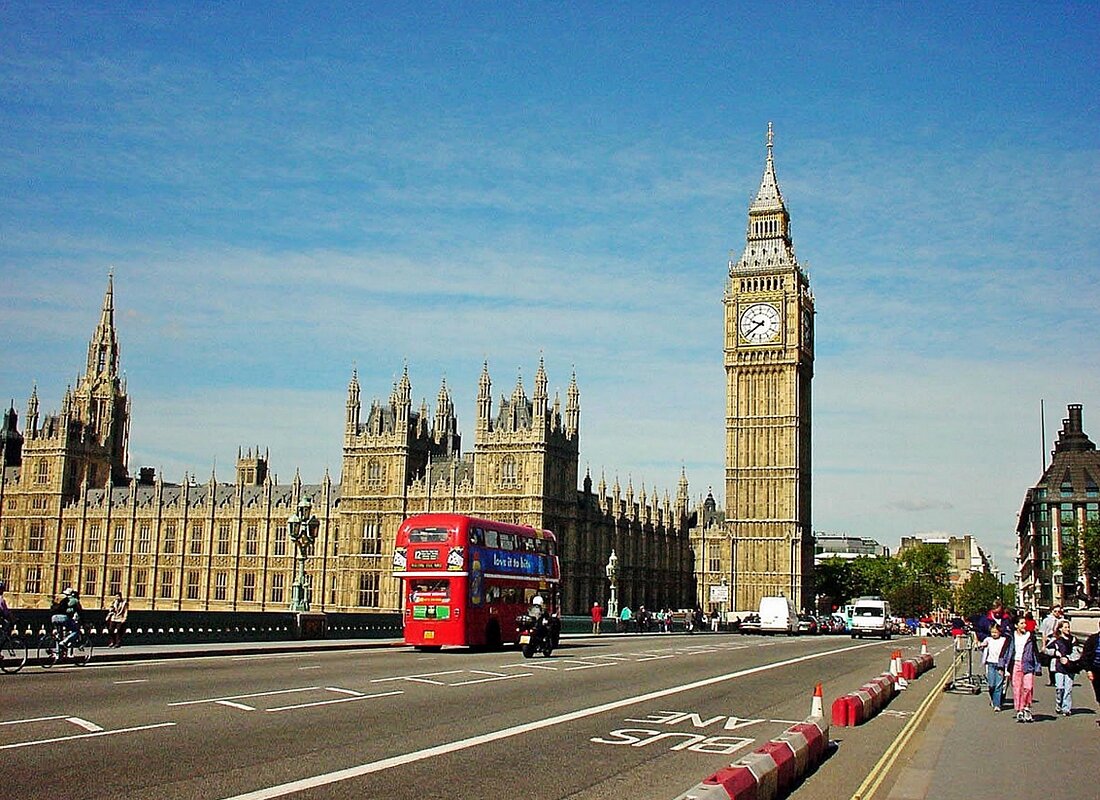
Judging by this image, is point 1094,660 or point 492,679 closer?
point 1094,660

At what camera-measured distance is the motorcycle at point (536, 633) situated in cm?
3503

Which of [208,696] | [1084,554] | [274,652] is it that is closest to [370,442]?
[1084,554]

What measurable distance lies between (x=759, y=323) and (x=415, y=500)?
37957mm

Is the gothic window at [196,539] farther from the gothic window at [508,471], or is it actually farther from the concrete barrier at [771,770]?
the concrete barrier at [771,770]

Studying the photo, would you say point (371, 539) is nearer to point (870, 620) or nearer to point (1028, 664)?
point (870, 620)

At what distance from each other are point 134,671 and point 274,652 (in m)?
10.8

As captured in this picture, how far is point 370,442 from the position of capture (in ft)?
312

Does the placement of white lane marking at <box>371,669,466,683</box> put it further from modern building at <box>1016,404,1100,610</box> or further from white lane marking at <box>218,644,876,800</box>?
modern building at <box>1016,404,1100,610</box>

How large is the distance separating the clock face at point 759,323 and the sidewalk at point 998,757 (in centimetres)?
8883

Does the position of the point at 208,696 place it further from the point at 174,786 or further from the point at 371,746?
the point at 174,786

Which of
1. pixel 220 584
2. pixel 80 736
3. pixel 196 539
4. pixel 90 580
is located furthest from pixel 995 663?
pixel 90 580

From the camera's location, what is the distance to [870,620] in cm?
7700

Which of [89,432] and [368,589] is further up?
[89,432]

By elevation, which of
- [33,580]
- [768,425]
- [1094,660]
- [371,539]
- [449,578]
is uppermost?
[768,425]
